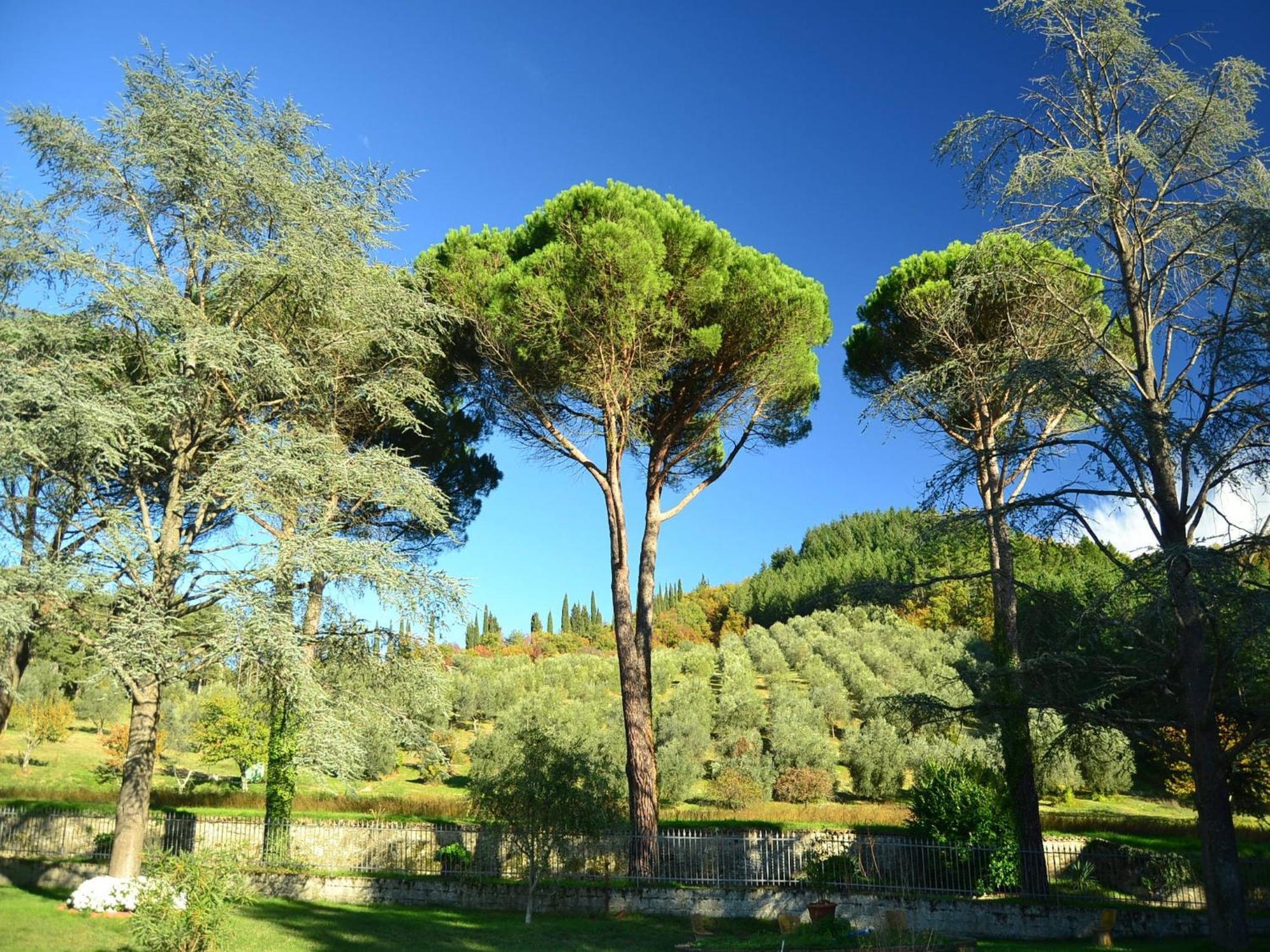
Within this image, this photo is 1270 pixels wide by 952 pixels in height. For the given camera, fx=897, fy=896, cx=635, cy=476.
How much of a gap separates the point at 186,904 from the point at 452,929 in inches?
224

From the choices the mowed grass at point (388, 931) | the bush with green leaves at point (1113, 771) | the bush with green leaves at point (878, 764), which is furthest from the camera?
the bush with green leaves at point (878, 764)

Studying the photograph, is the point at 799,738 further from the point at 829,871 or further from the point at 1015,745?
the point at 1015,745

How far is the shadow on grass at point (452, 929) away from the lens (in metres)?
13.1

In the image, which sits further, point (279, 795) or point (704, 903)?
point (279, 795)

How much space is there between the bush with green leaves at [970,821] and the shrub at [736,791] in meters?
13.4

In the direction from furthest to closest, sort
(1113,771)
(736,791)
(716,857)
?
(1113,771)
(736,791)
(716,857)

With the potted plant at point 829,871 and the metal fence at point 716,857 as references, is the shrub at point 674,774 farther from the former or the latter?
the potted plant at point 829,871

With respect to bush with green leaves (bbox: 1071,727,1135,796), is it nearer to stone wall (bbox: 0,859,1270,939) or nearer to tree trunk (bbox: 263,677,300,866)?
stone wall (bbox: 0,859,1270,939)

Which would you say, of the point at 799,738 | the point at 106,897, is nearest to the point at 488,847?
the point at 106,897

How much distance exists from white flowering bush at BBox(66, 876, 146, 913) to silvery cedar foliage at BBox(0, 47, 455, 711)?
3047 mm

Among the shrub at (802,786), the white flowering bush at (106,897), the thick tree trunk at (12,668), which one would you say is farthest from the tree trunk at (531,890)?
the shrub at (802,786)

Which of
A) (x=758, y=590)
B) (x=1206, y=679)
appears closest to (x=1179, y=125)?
(x=1206, y=679)

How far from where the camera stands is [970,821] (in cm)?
1738

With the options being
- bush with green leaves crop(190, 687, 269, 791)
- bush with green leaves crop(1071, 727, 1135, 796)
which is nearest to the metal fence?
→ bush with green leaves crop(1071, 727, 1135, 796)
